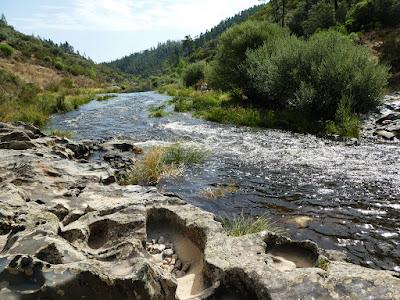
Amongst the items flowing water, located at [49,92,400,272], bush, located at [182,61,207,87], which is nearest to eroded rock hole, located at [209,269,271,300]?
flowing water, located at [49,92,400,272]

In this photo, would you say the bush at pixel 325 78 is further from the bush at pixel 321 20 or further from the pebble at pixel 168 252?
the bush at pixel 321 20

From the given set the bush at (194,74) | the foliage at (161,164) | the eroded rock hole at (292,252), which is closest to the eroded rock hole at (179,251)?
the eroded rock hole at (292,252)

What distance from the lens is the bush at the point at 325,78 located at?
61.2ft

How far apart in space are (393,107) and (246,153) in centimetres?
963

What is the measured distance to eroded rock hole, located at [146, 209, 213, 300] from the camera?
495 centimetres

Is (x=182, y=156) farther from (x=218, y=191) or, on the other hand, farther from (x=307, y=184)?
(x=307, y=184)

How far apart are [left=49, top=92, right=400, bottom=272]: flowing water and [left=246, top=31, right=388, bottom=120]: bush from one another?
2621 millimetres

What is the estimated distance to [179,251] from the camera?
19.6ft

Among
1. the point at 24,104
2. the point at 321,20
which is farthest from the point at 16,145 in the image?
the point at 321,20

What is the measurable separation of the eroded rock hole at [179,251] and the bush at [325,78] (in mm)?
13879

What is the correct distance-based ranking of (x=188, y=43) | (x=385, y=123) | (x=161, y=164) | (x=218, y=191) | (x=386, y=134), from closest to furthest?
(x=218, y=191) < (x=161, y=164) < (x=386, y=134) < (x=385, y=123) < (x=188, y=43)

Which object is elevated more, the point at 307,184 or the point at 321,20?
the point at 321,20

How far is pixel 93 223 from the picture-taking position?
6.11 metres

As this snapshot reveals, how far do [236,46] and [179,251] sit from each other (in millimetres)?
24914
